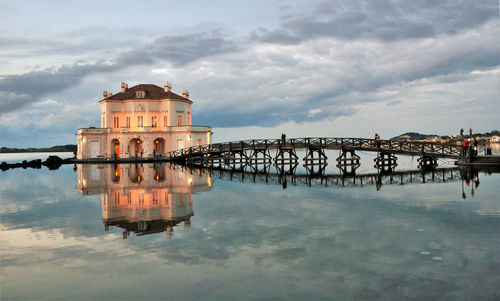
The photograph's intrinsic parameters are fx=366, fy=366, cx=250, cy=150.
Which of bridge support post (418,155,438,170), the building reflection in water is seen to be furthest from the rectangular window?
bridge support post (418,155,438,170)

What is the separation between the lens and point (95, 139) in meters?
50.7

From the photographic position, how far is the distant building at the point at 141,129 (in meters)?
50.3

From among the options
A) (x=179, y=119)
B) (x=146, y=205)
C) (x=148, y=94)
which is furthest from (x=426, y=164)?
(x=148, y=94)

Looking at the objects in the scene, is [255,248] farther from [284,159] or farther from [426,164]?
[284,159]

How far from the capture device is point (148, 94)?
174ft

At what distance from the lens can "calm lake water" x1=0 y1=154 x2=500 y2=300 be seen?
6309 millimetres

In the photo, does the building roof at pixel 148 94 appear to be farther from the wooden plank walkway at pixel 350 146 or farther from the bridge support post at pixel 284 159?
the bridge support post at pixel 284 159

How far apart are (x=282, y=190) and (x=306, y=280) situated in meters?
13.3

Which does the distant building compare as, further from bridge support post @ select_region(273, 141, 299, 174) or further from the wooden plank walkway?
bridge support post @ select_region(273, 141, 299, 174)

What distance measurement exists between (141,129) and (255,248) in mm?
45207

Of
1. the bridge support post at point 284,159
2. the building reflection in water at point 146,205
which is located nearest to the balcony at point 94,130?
the bridge support post at point 284,159

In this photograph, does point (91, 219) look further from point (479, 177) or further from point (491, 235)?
point (479, 177)

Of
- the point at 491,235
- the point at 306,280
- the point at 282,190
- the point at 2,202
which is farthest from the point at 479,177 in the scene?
the point at 2,202

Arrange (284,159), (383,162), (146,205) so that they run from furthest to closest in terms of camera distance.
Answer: (284,159) < (383,162) < (146,205)
